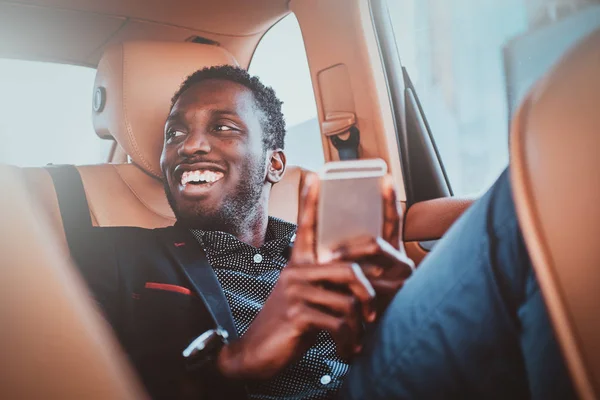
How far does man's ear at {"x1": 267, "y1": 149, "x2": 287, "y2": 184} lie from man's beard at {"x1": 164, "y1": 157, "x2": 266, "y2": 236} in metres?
0.09

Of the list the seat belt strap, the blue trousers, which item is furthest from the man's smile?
the blue trousers

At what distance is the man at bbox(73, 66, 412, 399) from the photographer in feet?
2.52

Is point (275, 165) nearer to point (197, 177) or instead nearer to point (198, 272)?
point (197, 177)

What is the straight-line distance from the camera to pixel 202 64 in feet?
5.78

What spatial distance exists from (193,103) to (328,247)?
0.98 meters

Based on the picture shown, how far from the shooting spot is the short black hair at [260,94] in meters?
1.71

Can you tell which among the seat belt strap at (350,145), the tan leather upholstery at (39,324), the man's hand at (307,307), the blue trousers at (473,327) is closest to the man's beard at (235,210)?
the seat belt strap at (350,145)

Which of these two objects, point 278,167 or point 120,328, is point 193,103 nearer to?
point 278,167

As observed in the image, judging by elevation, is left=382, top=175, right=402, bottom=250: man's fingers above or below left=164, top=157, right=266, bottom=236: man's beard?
above

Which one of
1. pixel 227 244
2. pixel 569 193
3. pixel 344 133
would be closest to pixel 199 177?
pixel 227 244

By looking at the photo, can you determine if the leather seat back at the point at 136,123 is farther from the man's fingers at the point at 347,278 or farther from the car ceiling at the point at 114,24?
the man's fingers at the point at 347,278

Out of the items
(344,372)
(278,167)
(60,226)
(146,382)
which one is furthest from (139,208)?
(344,372)

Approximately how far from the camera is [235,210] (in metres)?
1.51

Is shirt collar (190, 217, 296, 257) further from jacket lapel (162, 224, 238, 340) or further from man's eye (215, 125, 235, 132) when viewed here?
man's eye (215, 125, 235, 132)
